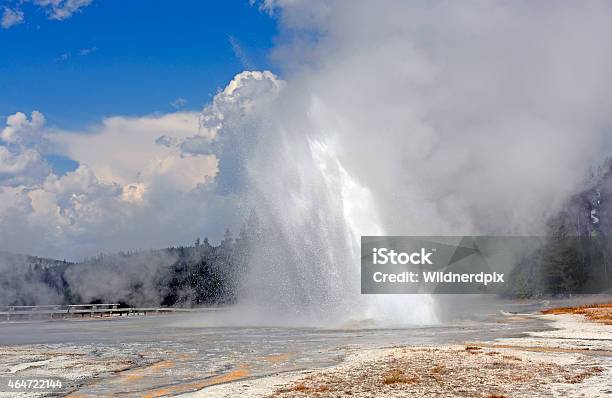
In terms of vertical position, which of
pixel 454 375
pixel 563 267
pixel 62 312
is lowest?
pixel 454 375

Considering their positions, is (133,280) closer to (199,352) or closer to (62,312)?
(62,312)

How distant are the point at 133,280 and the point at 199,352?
74241mm

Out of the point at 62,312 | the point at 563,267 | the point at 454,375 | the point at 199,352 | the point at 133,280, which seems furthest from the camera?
the point at 133,280

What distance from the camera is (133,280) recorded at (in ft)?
313

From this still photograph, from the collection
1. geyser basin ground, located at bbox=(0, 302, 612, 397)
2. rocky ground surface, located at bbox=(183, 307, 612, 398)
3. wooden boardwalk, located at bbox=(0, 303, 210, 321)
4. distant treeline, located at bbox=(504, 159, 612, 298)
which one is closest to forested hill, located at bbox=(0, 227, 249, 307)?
wooden boardwalk, located at bbox=(0, 303, 210, 321)

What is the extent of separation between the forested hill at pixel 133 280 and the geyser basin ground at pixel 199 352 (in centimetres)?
5055

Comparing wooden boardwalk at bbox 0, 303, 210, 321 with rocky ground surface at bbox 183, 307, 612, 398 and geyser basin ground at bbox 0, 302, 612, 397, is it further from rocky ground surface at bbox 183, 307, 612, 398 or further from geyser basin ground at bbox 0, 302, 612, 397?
rocky ground surface at bbox 183, 307, 612, 398

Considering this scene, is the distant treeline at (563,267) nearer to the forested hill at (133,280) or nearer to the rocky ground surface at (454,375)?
the forested hill at (133,280)

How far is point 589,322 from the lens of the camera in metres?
34.5

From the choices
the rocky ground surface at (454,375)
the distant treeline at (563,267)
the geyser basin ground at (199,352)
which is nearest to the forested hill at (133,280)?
the distant treeline at (563,267)

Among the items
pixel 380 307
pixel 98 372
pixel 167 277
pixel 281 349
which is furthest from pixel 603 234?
pixel 98 372

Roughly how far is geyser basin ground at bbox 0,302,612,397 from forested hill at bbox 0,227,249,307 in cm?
5055

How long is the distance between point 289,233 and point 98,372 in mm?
23888

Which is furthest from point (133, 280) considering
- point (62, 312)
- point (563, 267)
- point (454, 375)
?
point (454, 375)
